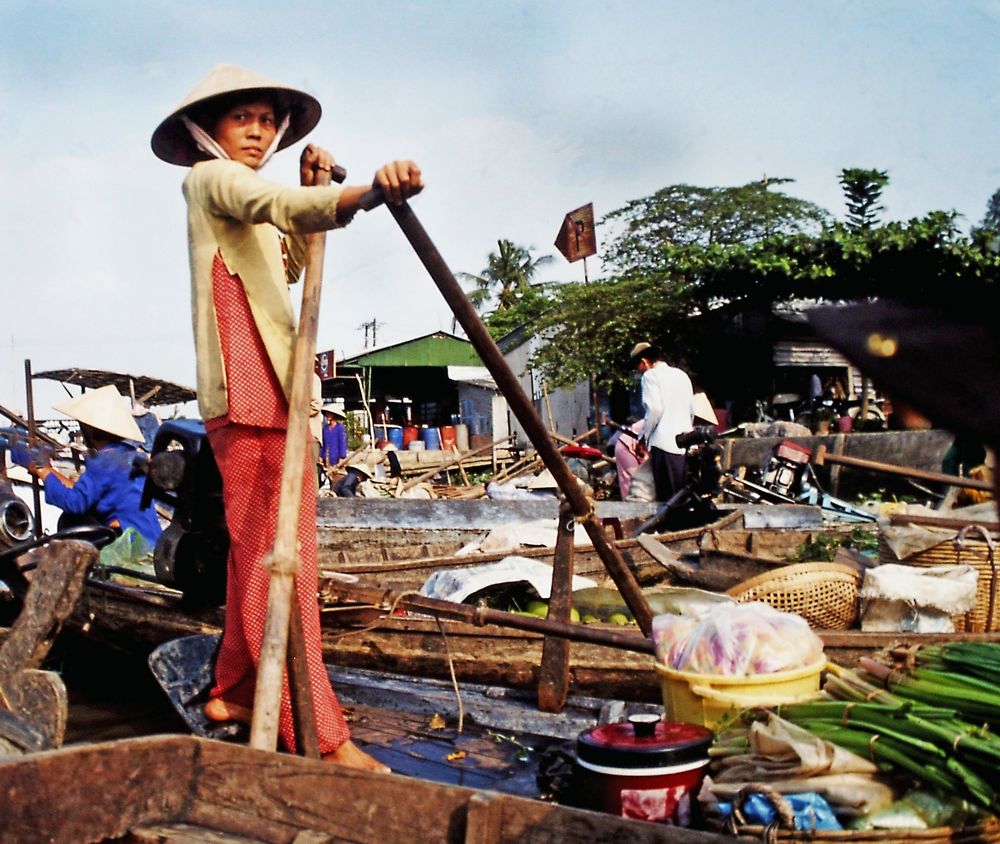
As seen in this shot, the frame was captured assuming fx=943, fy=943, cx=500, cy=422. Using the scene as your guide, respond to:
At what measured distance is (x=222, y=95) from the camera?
2.85 meters


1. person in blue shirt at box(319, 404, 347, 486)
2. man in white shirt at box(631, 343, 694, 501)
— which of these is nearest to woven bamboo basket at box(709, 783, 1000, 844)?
man in white shirt at box(631, 343, 694, 501)

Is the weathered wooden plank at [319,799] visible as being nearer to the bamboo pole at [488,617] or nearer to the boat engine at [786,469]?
the bamboo pole at [488,617]

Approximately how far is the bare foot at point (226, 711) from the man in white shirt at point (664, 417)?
234 inches

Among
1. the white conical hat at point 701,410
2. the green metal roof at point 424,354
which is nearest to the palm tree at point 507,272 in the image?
the green metal roof at point 424,354

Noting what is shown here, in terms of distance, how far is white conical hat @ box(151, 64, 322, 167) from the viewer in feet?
9.20

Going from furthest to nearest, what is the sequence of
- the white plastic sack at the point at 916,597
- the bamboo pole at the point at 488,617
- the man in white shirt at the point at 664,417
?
the man in white shirt at the point at 664,417, the white plastic sack at the point at 916,597, the bamboo pole at the point at 488,617

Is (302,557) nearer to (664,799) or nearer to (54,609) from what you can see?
(54,609)

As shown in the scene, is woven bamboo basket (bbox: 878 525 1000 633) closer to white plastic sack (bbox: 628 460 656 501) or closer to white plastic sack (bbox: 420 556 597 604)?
white plastic sack (bbox: 420 556 597 604)

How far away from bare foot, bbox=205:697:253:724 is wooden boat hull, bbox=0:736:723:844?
81 centimetres

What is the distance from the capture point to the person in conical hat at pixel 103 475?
17.3ft

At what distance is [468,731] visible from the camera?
A: 3457 millimetres

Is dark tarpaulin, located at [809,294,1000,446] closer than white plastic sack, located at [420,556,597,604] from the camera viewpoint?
Yes

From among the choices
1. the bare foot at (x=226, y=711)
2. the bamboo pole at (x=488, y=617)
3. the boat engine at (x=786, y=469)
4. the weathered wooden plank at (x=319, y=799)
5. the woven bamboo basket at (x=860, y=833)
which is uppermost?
the boat engine at (x=786, y=469)

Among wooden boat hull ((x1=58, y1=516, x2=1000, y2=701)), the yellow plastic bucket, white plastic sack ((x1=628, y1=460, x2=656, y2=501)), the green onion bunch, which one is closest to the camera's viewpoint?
the green onion bunch
